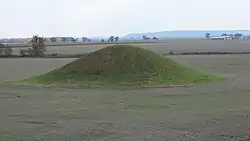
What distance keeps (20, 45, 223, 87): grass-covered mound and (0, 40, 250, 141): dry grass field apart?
2.92 meters

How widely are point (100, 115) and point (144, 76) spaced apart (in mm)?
12299

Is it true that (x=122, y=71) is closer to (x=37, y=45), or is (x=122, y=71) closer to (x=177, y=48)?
(x=37, y=45)

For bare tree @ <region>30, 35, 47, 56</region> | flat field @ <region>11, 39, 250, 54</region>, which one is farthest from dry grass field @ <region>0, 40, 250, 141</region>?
→ flat field @ <region>11, 39, 250, 54</region>

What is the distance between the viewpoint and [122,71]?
30297mm

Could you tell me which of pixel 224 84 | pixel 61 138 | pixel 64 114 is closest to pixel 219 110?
pixel 64 114

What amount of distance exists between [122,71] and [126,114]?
500 inches

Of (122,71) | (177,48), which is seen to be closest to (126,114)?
(122,71)

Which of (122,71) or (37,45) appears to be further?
(37,45)

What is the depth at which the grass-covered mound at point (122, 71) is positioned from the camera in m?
29.2

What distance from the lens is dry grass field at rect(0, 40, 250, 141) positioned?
540 inches

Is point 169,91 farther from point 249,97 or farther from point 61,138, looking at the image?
point 61,138

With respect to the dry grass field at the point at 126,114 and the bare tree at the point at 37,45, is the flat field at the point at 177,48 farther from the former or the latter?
the dry grass field at the point at 126,114

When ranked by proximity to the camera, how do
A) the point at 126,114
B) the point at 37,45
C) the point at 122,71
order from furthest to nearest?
1. the point at 37,45
2. the point at 122,71
3. the point at 126,114

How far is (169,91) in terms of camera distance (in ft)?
82.5
